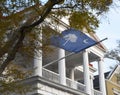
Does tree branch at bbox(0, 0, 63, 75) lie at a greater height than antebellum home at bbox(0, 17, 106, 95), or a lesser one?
lesser

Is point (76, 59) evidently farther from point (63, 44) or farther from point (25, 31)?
point (25, 31)

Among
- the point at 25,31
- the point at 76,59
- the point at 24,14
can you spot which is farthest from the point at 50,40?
the point at 76,59

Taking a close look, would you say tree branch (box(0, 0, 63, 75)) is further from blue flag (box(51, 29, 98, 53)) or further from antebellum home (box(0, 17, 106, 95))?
blue flag (box(51, 29, 98, 53))

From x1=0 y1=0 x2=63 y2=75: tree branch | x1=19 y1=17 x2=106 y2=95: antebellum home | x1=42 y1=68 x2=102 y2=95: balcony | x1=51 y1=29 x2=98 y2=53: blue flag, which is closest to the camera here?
x1=0 y1=0 x2=63 y2=75: tree branch

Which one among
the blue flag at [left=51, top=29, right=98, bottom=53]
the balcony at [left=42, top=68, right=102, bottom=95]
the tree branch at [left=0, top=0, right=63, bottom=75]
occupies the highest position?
the blue flag at [left=51, top=29, right=98, bottom=53]

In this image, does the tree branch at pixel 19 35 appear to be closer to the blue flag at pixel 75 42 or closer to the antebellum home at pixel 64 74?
the antebellum home at pixel 64 74

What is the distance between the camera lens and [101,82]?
118 feet

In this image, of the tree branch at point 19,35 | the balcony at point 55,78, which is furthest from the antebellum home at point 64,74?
the tree branch at point 19,35

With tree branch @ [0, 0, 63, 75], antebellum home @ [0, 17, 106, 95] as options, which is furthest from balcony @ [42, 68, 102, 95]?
tree branch @ [0, 0, 63, 75]

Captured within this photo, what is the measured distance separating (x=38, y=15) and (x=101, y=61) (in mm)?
23547

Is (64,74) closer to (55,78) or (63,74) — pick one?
(63,74)

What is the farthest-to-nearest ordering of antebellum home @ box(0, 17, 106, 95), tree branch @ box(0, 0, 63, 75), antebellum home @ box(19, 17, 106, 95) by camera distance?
antebellum home @ box(19, 17, 106, 95) → antebellum home @ box(0, 17, 106, 95) → tree branch @ box(0, 0, 63, 75)

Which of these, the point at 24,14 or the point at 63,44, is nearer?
the point at 24,14

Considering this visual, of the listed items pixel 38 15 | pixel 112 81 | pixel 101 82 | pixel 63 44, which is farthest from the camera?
pixel 112 81
